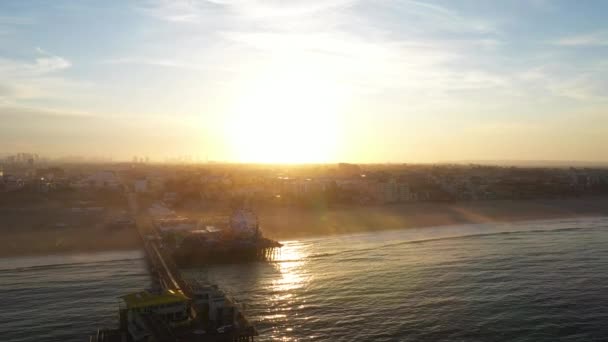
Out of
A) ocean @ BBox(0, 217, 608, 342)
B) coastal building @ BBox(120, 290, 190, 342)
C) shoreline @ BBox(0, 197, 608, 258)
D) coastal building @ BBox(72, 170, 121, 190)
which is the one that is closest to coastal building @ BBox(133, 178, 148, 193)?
coastal building @ BBox(72, 170, 121, 190)

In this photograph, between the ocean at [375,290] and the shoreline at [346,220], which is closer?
the ocean at [375,290]

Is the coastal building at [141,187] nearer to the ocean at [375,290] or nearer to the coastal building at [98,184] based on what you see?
the coastal building at [98,184]

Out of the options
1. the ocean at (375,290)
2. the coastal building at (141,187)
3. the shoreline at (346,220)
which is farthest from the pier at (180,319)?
the coastal building at (141,187)

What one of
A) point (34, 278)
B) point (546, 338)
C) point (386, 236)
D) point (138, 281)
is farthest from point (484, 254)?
point (34, 278)

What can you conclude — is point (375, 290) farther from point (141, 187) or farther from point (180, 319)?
point (141, 187)

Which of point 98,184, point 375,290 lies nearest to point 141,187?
point 98,184

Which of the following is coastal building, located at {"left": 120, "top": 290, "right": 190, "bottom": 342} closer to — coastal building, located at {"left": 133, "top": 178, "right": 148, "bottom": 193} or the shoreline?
the shoreline
